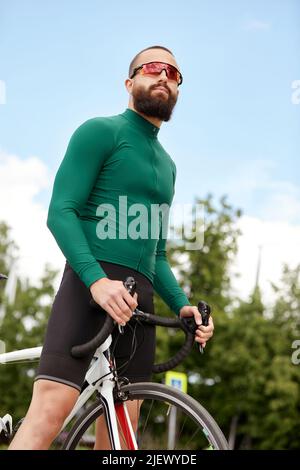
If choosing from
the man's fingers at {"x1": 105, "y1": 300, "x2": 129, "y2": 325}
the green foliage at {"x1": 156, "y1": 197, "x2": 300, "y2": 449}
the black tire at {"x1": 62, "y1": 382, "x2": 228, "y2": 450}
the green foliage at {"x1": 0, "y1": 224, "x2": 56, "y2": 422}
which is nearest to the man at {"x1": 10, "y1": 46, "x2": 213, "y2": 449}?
the man's fingers at {"x1": 105, "y1": 300, "x2": 129, "y2": 325}

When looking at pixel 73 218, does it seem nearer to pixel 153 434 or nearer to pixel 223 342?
pixel 153 434

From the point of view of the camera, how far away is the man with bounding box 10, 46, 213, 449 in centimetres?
241

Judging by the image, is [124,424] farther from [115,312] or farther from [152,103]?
[152,103]

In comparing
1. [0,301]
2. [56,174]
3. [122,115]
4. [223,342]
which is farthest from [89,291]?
[0,301]

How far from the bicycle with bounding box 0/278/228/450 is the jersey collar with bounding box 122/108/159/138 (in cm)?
83

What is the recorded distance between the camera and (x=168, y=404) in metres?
2.52

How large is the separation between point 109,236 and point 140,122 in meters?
0.57

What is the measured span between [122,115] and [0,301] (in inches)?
1104

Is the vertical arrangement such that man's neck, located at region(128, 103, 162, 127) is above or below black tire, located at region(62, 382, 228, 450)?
above

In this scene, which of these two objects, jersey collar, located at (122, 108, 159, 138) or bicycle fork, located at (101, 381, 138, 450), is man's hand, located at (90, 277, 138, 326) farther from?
jersey collar, located at (122, 108, 159, 138)

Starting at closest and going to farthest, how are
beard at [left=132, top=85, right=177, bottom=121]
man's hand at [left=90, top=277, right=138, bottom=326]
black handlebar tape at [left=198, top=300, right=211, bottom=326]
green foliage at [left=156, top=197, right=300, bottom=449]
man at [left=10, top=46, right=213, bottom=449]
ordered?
man's hand at [left=90, top=277, right=138, bottom=326], man at [left=10, top=46, right=213, bottom=449], black handlebar tape at [left=198, top=300, right=211, bottom=326], beard at [left=132, top=85, right=177, bottom=121], green foliage at [left=156, top=197, right=300, bottom=449]

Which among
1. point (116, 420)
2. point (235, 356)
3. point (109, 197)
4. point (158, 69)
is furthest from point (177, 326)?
point (235, 356)

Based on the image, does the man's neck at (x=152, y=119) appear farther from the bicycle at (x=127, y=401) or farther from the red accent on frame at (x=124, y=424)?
the red accent on frame at (x=124, y=424)

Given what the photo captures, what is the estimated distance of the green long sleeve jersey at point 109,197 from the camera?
8.15ft
